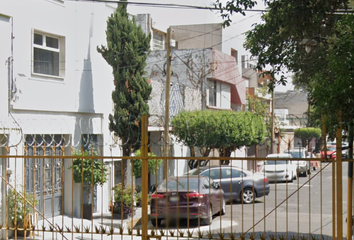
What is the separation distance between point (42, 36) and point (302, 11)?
8.95 m

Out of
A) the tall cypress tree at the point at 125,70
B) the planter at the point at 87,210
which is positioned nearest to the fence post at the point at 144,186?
the planter at the point at 87,210

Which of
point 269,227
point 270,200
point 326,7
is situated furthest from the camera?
point 270,200

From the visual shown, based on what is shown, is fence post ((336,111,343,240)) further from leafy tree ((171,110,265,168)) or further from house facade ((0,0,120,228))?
leafy tree ((171,110,265,168))

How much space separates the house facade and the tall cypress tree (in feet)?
1.27

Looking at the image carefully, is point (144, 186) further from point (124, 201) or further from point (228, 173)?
point (228, 173)

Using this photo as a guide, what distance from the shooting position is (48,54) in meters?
15.5

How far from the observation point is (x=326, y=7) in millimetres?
8672

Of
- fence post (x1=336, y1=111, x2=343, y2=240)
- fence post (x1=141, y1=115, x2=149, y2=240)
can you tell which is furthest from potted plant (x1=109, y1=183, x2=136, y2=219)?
fence post (x1=336, y1=111, x2=343, y2=240)

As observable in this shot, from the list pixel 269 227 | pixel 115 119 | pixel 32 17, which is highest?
pixel 32 17

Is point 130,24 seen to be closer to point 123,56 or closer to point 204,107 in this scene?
point 123,56

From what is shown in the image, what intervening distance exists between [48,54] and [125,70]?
3300 millimetres

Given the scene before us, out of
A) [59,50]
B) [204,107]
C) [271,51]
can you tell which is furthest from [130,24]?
[204,107]

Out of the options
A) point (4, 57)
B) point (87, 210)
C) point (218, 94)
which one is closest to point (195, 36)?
point (218, 94)

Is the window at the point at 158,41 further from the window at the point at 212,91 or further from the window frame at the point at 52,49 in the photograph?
the window frame at the point at 52,49
